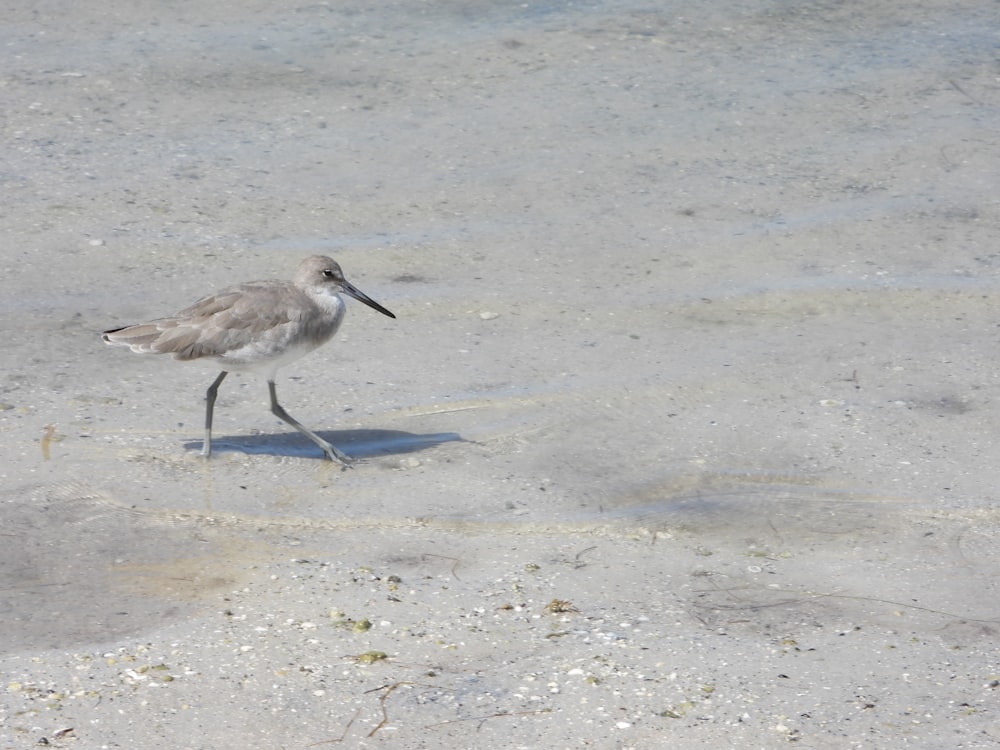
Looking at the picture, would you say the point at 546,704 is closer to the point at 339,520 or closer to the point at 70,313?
the point at 339,520

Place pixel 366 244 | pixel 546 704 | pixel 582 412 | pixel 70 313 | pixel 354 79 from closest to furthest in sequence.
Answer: pixel 546 704 < pixel 582 412 < pixel 70 313 < pixel 366 244 < pixel 354 79

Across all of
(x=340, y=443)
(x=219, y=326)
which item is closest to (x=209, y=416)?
(x=219, y=326)

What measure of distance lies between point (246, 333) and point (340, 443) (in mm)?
720

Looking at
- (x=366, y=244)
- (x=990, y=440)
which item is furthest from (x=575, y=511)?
(x=366, y=244)

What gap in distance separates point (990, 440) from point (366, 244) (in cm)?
386

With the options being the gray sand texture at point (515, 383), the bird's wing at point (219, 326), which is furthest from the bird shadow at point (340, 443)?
the bird's wing at point (219, 326)

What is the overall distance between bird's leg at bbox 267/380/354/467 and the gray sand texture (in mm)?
81

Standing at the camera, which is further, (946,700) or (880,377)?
(880,377)

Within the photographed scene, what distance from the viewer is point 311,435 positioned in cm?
675

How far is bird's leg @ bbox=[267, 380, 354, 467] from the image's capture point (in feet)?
22.2

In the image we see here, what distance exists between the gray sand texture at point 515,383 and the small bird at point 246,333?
382 mm

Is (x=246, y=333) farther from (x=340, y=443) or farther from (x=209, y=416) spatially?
(x=340, y=443)

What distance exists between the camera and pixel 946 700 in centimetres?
499

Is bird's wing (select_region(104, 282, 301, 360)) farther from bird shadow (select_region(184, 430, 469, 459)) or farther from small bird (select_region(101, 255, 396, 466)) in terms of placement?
bird shadow (select_region(184, 430, 469, 459))
